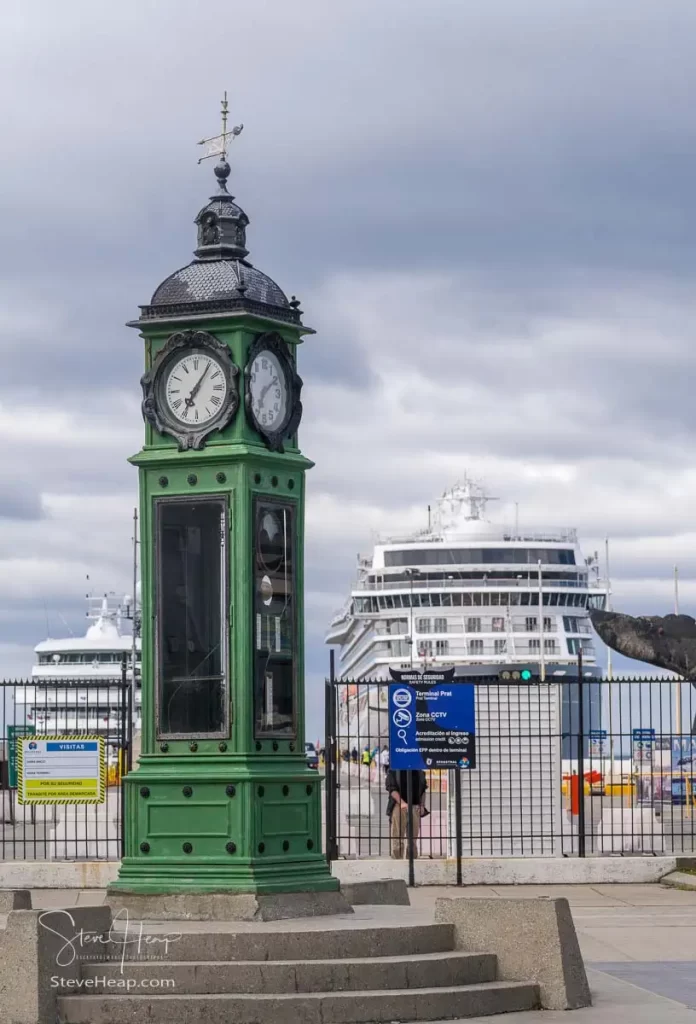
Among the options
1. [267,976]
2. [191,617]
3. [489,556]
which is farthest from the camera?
[489,556]

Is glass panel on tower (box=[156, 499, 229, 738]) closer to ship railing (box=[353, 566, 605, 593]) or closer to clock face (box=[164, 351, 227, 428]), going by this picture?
clock face (box=[164, 351, 227, 428])

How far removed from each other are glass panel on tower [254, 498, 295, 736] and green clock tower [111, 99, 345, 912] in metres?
0.01

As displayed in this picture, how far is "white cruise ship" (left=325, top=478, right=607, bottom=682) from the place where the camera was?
8819 cm

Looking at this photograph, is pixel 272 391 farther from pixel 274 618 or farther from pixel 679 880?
pixel 679 880

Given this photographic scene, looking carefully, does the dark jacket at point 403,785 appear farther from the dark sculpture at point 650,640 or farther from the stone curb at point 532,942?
the stone curb at point 532,942

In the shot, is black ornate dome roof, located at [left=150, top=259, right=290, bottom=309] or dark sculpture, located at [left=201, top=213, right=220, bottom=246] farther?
dark sculpture, located at [left=201, top=213, right=220, bottom=246]

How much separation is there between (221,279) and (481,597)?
256 ft

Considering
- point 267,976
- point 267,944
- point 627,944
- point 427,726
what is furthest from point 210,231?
point 427,726

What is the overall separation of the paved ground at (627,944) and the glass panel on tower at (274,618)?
1453 mm

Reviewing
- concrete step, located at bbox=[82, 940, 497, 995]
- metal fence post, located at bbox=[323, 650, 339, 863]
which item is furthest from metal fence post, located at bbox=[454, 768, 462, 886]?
concrete step, located at bbox=[82, 940, 497, 995]

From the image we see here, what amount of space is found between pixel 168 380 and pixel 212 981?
13.4 feet

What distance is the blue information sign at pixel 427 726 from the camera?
1852 centimetres

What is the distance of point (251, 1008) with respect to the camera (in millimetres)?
9008

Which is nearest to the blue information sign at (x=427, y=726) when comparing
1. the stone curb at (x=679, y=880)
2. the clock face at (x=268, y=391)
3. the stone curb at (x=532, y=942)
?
the stone curb at (x=679, y=880)
